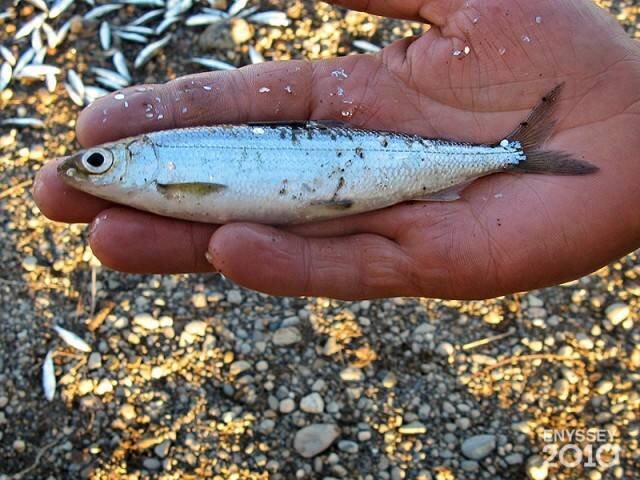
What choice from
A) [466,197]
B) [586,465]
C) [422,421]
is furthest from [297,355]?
[586,465]

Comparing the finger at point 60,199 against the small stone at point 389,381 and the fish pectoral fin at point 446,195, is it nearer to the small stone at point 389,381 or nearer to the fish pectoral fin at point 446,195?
the fish pectoral fin at point 446,195

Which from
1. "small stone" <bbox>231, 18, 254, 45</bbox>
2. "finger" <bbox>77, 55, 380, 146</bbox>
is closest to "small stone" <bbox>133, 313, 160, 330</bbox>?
"finger" <bbox>77, 55, 380, 146</bbox>

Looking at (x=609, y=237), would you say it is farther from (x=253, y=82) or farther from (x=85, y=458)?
(x=85, y=458)

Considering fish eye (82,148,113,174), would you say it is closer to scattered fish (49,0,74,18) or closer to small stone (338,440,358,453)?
small stone (338,440,358,453)

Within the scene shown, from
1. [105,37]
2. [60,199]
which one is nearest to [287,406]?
[60,199]

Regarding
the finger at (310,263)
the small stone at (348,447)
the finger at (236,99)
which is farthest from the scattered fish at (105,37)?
the small stone at (348,447)

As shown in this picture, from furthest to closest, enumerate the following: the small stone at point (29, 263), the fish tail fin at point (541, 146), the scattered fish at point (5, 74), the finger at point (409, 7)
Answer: the scattered fish at point (5, 74) < the small stone at point (29, 263) < the finger at point (409, 7) < the fish tail fin at point (541, 146)
